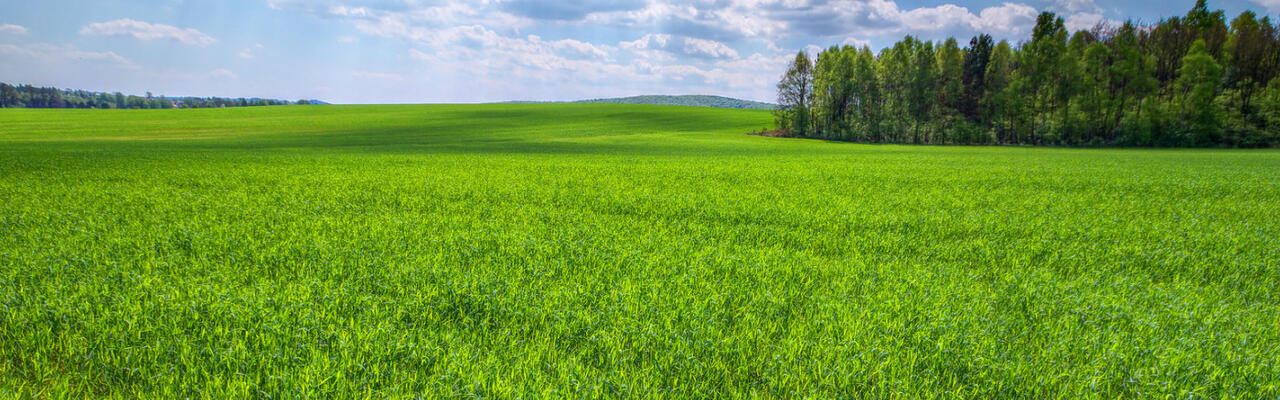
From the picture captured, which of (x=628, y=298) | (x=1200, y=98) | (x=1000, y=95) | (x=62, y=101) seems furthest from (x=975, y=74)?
(x=62, y=101)

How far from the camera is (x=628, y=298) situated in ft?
16.5

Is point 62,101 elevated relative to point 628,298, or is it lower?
elevated

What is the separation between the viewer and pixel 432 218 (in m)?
9.56

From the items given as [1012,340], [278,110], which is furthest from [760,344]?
[278,110]

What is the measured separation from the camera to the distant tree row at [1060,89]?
168 ft

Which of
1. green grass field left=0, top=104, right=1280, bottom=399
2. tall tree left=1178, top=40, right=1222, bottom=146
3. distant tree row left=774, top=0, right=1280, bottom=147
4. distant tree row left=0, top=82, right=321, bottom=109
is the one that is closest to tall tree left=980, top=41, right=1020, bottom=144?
distant tree row left=774, top=0, right=1280, bottom=147

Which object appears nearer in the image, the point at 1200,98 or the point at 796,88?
the point at 1200,98

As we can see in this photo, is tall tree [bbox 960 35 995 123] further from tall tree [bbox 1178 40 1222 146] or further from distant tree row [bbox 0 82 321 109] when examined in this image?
distant tree row [bbox 0 82 321 109]

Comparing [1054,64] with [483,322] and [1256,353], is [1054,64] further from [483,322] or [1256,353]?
[483,322]

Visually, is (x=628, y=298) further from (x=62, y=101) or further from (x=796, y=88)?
(x=62, y=101)

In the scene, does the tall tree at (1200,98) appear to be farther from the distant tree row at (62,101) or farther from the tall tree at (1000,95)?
the distant tree row at (62,101)

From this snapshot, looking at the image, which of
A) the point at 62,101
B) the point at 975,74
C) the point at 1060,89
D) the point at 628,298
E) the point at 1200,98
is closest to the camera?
the point at 628,298

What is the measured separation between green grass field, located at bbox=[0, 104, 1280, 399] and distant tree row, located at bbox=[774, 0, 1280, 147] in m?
55.8

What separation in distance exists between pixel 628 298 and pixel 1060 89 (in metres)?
71.3
